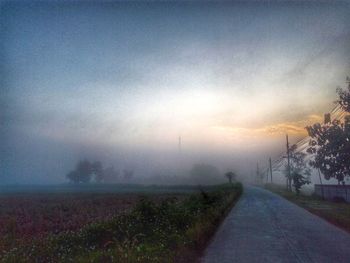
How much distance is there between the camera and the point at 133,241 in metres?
10.4

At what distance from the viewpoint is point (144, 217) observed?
13844 millimetres

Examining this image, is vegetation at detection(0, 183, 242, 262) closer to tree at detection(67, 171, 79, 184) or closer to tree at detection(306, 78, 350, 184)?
tree at detection(306, 78, 350, 184)

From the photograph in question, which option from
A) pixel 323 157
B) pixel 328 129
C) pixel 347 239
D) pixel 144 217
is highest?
pixel 328 129

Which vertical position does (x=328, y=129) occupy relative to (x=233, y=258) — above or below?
above

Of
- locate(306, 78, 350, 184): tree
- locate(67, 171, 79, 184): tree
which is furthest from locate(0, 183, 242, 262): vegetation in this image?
locate(67, 171, 79, 184): tree

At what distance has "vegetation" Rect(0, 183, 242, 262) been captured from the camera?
29.2 ft

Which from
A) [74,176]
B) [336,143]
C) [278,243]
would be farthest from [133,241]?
[74,176]

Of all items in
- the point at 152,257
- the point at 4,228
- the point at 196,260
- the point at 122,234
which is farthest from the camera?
the point at 4,228

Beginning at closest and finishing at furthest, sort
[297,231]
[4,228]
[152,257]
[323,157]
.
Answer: [152,257], [297,231], [4,228], [323,157]

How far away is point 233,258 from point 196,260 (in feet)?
3.21

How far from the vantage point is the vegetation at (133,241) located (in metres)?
8.89

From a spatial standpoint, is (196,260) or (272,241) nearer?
(196,260)

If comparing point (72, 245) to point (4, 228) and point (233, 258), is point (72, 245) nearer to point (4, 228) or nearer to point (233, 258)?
point (233, 258)

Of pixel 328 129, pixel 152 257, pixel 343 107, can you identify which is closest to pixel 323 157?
pixel 328 129
